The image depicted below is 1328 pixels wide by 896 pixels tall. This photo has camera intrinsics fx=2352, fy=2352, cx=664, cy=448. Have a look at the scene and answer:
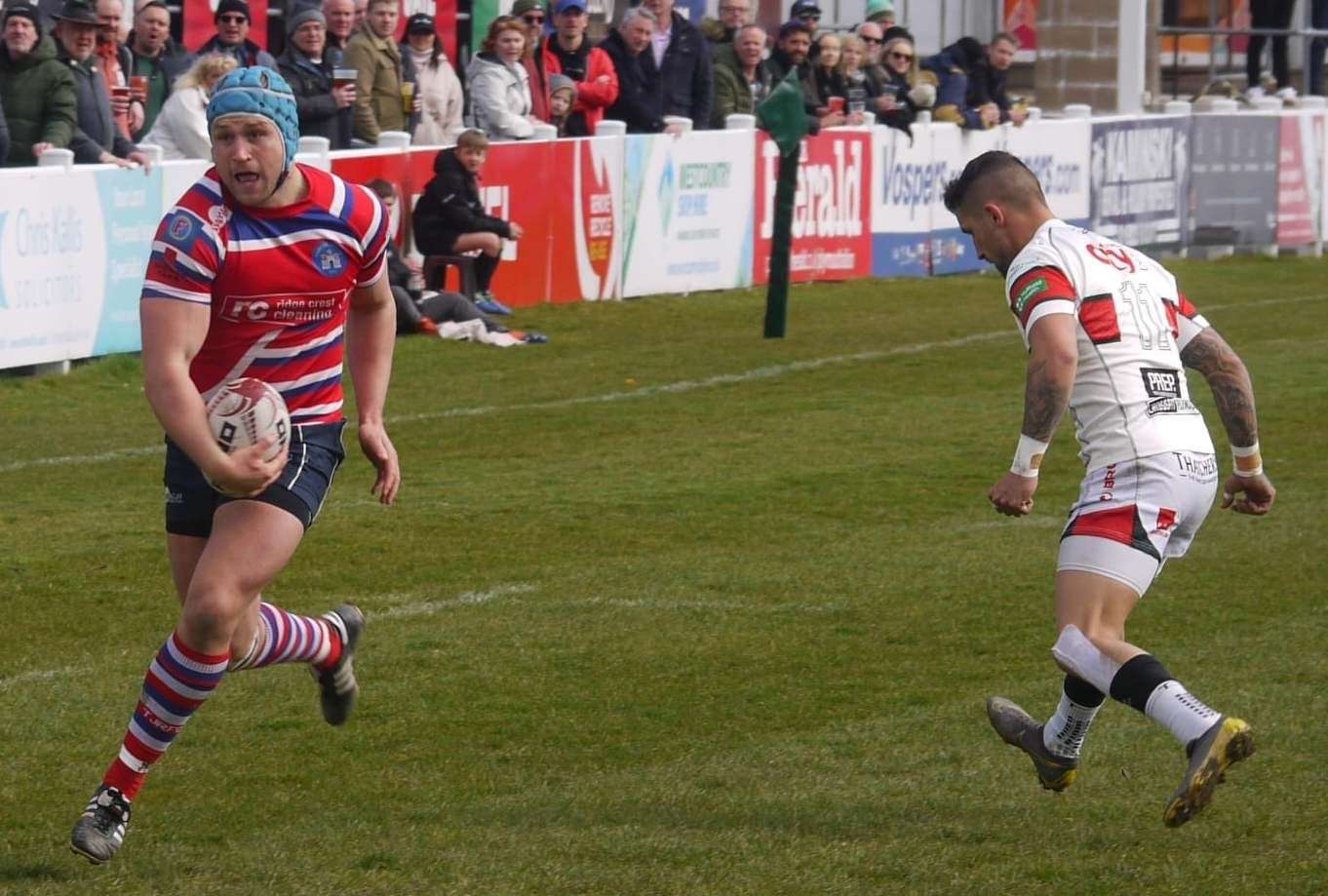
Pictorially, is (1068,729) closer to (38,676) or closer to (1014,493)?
(1014,493)

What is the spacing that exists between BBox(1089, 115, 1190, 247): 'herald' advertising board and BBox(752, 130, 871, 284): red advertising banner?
145 inches

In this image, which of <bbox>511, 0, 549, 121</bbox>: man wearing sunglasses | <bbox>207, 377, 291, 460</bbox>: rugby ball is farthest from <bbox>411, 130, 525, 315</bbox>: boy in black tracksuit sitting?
<bbox>207, 377, 291, 460</bbox>: rugby ball

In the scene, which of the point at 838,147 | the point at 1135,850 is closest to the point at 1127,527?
the point at 1135,850

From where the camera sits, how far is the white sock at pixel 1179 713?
565cm

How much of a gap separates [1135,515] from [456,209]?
40.7ft

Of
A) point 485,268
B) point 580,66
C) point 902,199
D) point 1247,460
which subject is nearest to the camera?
point 1247,460

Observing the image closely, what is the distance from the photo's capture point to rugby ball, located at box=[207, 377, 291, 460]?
5.65m

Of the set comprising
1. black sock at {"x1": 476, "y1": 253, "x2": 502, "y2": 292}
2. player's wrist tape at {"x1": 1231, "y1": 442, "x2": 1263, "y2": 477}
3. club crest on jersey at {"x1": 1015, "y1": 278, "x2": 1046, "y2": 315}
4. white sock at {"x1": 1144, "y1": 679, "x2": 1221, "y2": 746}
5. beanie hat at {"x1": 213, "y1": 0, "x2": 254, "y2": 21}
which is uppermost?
beanie hat at {"x1": 213, "y1": 0, "x2": 254, "y2": 21}

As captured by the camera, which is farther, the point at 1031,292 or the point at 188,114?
the point at 188,114

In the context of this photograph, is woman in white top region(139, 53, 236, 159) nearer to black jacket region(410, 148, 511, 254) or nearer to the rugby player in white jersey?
black jacket region(410, 148, 511, 254)

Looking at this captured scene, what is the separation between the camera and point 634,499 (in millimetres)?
11453

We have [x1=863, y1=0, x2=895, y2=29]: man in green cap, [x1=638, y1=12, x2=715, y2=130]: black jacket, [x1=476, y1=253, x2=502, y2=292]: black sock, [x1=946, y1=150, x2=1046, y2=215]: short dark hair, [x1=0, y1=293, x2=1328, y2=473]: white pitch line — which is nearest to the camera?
[x1=946, y1=150, x2=1046, y2=215]: short dark hair

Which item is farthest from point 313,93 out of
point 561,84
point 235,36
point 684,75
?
point 684,75

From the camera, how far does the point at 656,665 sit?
26.4 ft
